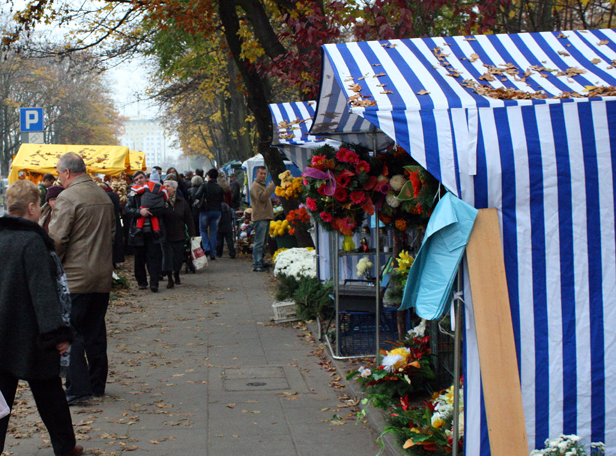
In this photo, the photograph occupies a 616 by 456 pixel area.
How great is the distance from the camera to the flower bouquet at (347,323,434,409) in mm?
5051

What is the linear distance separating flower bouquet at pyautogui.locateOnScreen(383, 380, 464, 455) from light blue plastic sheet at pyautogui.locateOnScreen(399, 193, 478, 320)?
2.81 ft

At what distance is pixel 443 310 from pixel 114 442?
8.35ft

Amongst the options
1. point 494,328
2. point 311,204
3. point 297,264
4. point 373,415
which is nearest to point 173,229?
point 297,264

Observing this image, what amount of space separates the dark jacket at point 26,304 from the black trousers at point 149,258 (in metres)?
7.07

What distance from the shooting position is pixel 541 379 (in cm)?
364

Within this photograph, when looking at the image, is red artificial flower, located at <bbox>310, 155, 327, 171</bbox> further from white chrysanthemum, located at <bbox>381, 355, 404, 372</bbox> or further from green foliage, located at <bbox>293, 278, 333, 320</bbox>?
green foliage, located at <bbox>293, 278, 333, 320</bbox>

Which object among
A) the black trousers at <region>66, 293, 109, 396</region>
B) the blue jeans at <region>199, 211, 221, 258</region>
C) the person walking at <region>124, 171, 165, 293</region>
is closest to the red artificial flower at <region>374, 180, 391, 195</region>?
the black trousers at <region>66, 293, 109, 396</region>

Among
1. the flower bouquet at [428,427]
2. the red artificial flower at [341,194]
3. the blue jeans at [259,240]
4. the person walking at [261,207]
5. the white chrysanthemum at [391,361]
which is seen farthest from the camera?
the blue jeans at [259,240]

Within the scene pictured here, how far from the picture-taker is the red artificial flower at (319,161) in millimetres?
5578

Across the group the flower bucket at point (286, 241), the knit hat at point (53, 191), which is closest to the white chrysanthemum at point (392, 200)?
the knit hat at point (53, 191)

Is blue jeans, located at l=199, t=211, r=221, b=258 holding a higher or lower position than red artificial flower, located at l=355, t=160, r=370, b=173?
lower

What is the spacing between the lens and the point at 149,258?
36.8 feet

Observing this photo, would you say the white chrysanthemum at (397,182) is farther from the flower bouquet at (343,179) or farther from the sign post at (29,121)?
the sign post at (29,121)

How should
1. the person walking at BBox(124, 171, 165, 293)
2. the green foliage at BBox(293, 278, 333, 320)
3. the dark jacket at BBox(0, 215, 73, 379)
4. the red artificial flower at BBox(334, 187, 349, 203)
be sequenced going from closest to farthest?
the dark jacket at BBox(0, 215, 73, 379) < the red artificial flower at BBox(334, 187, 349, 203) < the green foliage at BBox(293, 278, 333, 320) < the person walking at BBox(124, 171, 165, 293)
